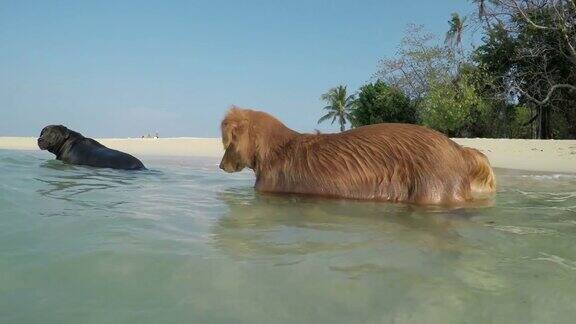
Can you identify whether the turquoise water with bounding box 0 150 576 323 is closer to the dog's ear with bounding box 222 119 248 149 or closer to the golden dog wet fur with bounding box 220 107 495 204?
the golden dog wet fur with bounding box 220 107 495 204

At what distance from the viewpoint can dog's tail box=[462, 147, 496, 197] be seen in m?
4.79

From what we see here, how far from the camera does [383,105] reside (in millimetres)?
46219

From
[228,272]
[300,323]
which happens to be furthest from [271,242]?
[300,323]

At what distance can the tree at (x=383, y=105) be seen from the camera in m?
45.3

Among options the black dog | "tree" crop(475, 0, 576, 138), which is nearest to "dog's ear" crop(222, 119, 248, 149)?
the black dog

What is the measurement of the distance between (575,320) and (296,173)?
351cm

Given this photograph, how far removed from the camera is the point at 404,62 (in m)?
44.5

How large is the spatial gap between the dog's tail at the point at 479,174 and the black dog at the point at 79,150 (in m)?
5.45

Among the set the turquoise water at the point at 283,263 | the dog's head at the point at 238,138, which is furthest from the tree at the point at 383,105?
the turquoise water at the point at 283,263

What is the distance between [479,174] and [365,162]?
1.11 m

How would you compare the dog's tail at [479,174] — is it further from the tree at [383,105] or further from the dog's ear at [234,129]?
the tree at [383,105]

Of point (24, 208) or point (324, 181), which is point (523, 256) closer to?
point (324, 181)

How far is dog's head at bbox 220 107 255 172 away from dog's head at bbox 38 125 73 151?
5470 mm

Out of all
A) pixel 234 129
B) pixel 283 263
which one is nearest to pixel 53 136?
pixel 234 129
